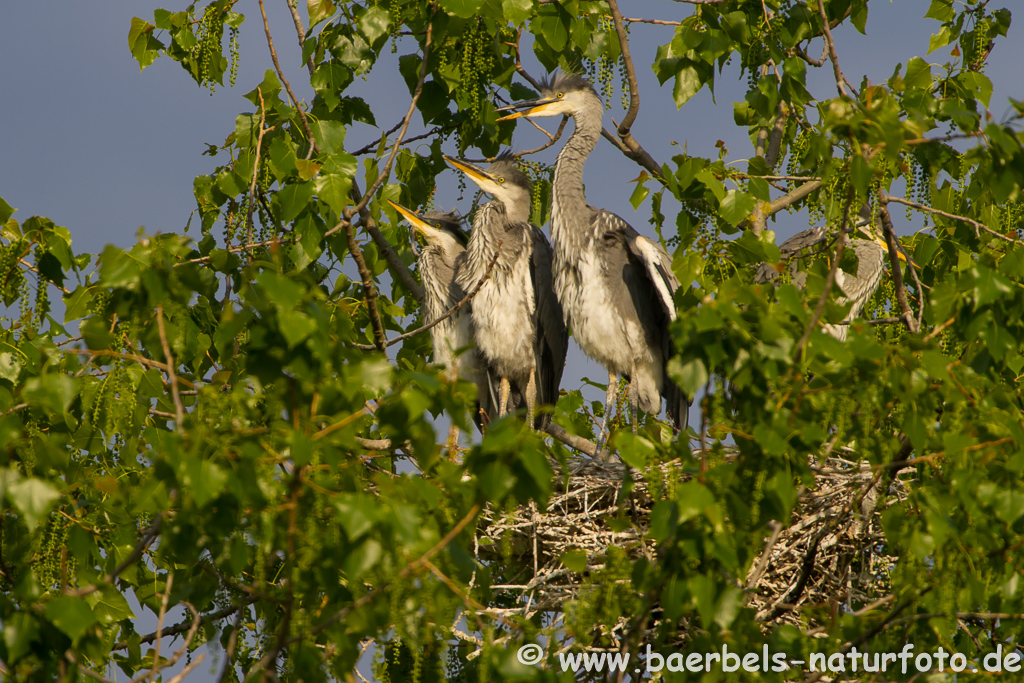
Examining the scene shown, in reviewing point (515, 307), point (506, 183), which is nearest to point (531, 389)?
point (515, 307)

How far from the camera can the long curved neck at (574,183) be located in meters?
5.39

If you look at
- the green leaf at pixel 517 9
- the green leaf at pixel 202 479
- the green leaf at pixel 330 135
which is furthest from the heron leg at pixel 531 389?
the green leaf at pixel 202 479

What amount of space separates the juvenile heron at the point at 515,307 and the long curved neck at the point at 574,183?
0.27 m

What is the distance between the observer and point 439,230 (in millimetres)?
6086

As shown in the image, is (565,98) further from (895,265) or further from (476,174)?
(895,265)

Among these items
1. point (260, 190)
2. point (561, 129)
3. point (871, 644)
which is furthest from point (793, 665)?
point (561, 129)

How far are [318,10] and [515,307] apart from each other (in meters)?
2.26

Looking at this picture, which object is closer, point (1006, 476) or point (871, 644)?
point (1006, 476)

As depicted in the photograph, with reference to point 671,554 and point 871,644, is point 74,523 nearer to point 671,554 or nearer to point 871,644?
point 671,554

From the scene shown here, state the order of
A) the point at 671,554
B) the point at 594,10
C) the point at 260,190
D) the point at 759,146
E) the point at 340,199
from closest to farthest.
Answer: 1. the point at 671,554
2. the point at 340,199
3. the point at 260,190
4. the point at 594,10
5. the point at 759,146

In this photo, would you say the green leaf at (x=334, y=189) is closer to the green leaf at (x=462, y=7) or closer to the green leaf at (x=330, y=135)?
the green leaf at (x=330, y=135)

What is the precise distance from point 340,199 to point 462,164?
3206mm

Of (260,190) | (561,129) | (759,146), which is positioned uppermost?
(561,129)

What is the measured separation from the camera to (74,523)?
2848 millimetres
